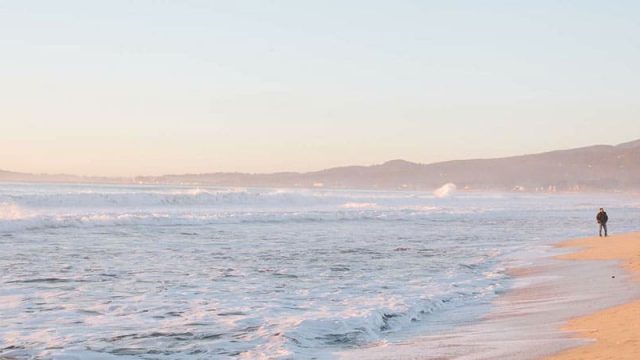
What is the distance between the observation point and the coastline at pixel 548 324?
7754 mm

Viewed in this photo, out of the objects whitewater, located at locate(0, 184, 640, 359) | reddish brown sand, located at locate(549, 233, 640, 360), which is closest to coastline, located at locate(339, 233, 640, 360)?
reddish brown sand, located at locate(549, 233, 640, 360)

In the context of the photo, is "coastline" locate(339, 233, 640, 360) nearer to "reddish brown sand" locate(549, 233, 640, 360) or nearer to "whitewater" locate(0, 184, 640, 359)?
"reddish brown sand" locate(549, 233, 640, 360)

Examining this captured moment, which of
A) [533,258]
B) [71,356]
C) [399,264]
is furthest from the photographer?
[533,258]

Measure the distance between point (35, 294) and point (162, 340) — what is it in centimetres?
417

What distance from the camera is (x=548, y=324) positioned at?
31.2 feet

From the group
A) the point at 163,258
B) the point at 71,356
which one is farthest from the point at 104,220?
the point at 71,356

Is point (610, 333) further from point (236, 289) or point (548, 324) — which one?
point (236, 289)

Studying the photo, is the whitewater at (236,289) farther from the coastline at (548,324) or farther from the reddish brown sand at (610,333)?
the reddish brown sand at (610,333)

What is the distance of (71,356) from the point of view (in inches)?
309

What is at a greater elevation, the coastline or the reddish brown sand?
the reddish brown sand

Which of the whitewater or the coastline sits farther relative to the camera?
the whitewater

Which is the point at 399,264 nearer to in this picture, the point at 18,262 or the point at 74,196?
the point at 18,262

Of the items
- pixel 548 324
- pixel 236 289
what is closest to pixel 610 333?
pixel 548 324

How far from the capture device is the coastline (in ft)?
25.4
